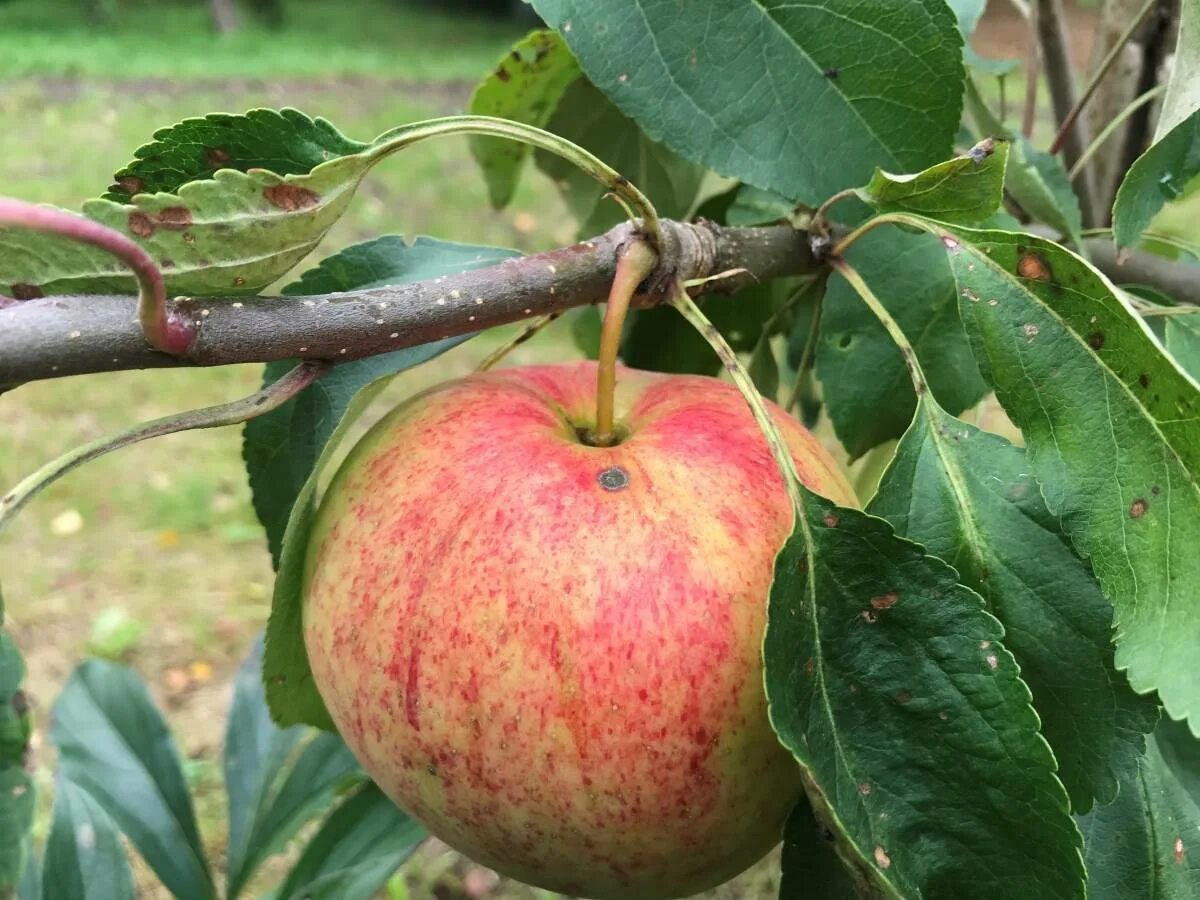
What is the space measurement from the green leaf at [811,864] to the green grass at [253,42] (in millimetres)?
6930

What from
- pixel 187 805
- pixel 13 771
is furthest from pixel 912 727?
pixel 187 805

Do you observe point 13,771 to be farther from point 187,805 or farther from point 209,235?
point 187,805

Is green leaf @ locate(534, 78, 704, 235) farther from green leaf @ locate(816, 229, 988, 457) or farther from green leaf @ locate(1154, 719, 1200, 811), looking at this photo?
green leaf @ locate(1154, 719, 1200, 811)

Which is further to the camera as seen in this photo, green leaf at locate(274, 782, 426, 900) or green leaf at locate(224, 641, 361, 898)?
green leaf at locate(224, 641, 361, 898)

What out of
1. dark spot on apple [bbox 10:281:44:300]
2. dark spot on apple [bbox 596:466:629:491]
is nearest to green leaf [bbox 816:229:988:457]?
dark spot on apple [bbox 596:466:629:491]

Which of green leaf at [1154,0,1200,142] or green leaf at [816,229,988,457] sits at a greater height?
green leaf at [1154,0,1200,142]

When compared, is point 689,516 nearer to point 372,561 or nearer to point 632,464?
point 632,464

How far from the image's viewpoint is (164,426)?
0.48 meters

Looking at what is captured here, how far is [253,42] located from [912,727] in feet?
30.3

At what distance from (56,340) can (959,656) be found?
1.32 feet

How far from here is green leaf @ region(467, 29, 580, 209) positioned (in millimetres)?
801

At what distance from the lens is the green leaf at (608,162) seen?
0.91 m

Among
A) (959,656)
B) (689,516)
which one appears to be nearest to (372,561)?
(689,516)

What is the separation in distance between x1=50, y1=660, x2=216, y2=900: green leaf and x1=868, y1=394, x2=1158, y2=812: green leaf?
0.86 metres
